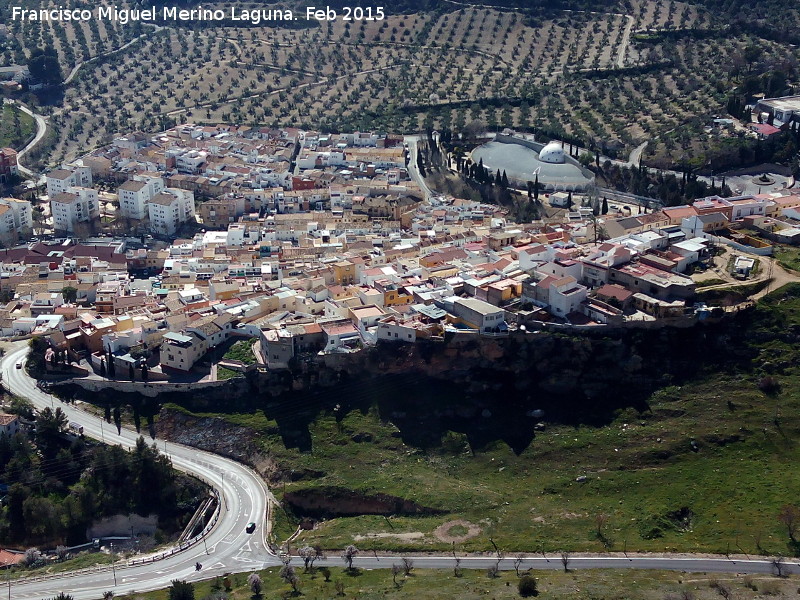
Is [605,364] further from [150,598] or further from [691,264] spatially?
[150,598]

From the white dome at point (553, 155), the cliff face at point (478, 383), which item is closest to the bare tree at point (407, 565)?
the cliff face at point (478, 383)

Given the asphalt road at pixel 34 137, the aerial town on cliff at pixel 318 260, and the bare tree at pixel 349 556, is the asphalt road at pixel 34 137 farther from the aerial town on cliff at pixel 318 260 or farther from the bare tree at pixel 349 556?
the bare tree at pixel 349 556

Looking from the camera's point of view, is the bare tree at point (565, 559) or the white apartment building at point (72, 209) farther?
the white apartment building at point (72, 209)

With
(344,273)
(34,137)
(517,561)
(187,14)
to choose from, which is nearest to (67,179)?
(34,137)

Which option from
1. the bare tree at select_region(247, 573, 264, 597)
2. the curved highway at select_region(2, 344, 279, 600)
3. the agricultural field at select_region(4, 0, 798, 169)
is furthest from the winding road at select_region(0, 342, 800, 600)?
the agricultural field at select_region(4, 0, 798, 169)

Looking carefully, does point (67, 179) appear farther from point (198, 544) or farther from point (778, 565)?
point (778, 565)

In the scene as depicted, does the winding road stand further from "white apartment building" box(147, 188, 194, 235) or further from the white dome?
the white dome

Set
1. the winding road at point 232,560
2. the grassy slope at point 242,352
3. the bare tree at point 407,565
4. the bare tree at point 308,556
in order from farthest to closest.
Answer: the grassy slope at point 242,352, the bare tree at point 308,556, the bare tree at point 407,565, the winding road at point 232,560
